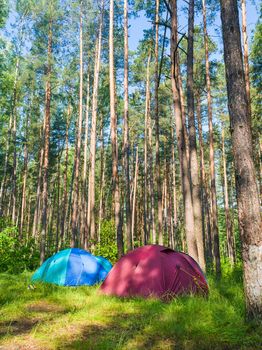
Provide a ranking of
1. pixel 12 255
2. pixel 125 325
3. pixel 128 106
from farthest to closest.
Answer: pixel 128 106 → pixel 12 255 → pixel 125 325

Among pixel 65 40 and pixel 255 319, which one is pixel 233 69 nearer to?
pixel 255 319

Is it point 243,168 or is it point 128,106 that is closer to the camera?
point 243,168

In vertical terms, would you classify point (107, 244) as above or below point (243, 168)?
below

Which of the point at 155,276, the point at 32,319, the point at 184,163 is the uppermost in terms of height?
the point at 184,163

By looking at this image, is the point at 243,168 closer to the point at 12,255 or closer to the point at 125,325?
the point at 125,325

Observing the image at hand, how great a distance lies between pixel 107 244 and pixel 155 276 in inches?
332

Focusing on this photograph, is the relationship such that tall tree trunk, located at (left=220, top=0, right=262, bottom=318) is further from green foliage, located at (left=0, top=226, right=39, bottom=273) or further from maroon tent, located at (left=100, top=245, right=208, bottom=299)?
green foliage, located at (left=0, top=226, right=39, bottom=273)

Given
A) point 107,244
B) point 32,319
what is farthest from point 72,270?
point 107,244

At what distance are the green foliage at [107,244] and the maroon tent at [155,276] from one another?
6.45m

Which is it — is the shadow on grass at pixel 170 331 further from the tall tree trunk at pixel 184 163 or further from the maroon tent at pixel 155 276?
the tall tree trunk at pixel 184 163

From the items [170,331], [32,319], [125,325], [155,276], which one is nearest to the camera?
[170,331]

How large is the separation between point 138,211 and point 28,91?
52.0 feet

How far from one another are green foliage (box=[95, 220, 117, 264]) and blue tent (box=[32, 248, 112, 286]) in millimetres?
4016

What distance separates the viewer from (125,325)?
4508 mm
